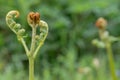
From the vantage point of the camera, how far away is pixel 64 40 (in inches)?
125

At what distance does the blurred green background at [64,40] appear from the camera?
266cm

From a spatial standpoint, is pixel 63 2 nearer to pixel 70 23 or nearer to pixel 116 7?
pixel 70 23

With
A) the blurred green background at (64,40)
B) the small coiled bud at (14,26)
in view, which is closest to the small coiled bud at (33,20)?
the small coiled bud at (14,26)

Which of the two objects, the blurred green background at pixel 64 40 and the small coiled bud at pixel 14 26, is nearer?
the small coiled bud at pixel 14 26

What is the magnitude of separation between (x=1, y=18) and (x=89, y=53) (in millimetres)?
830

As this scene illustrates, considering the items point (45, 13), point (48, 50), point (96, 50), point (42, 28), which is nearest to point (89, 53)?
point (96, 50)

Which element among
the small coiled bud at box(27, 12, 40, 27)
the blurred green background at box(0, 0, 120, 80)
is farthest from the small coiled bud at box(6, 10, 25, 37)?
the blurred green background at box(0, 0, 120, 80)

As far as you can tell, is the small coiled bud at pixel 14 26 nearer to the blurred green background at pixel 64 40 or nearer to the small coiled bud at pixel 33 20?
the small coiled bud at pixel 33 20

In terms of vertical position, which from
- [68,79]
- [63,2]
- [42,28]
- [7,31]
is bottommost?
[68,79]

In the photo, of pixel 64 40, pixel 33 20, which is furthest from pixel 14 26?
pixel 64 40

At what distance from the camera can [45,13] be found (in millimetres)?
3443

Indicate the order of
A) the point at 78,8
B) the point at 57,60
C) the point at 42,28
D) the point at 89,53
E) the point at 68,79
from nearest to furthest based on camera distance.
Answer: the point at 42,28
the point at 68,79
the point at 57,60
the point at 89,53
the point at 78,8

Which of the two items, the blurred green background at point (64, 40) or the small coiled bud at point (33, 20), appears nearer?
the small coiled bud at point (33, 20)

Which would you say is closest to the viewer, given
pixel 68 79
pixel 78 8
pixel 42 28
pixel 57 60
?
pixel 42 28
